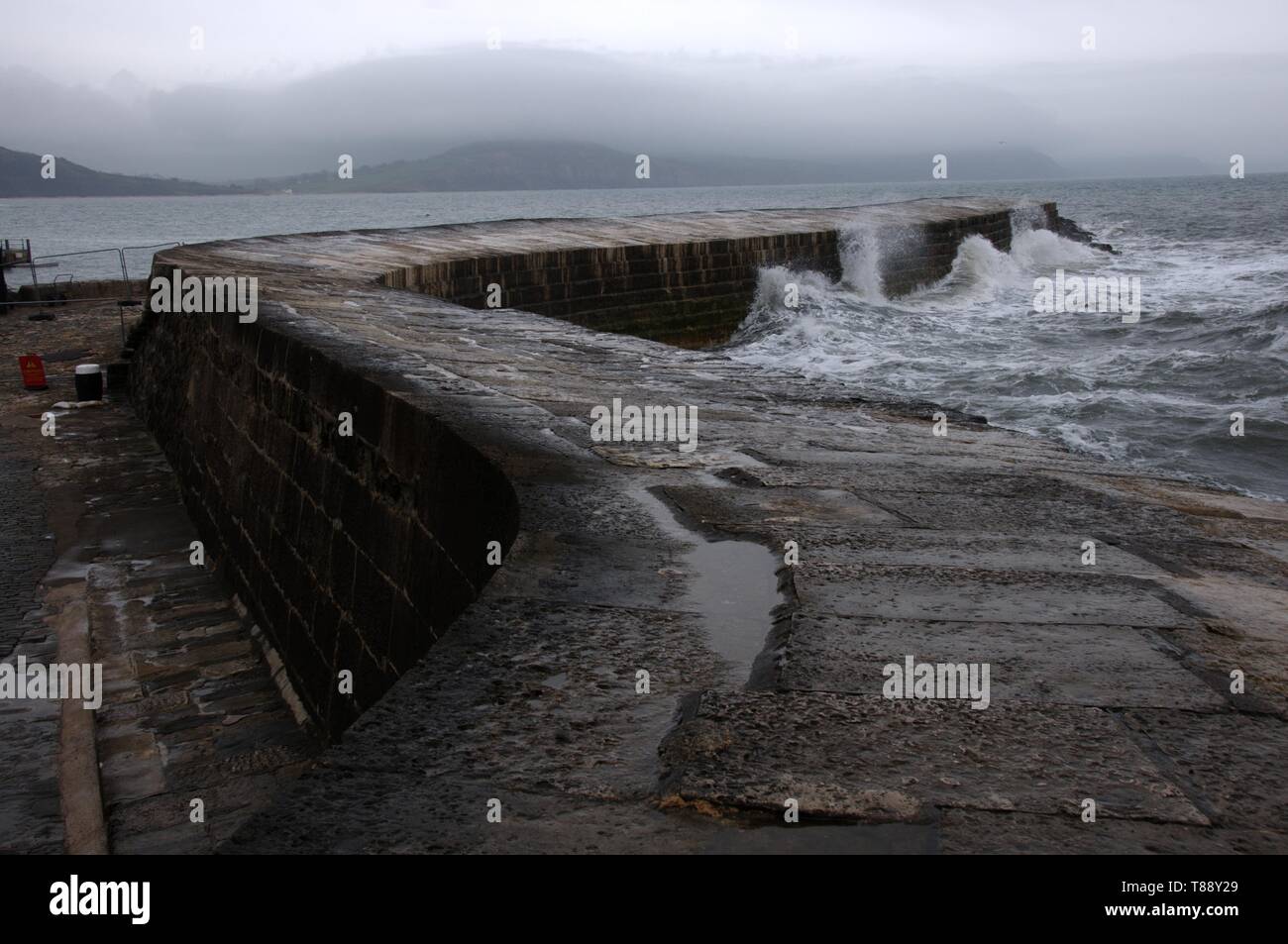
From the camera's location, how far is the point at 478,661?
2.65 meters

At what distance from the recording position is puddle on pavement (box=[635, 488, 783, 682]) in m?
2.83

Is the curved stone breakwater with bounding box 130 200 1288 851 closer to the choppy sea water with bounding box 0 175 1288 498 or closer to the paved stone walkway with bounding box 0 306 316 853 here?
the paved stone walkway with bounding box 0 306 316 853

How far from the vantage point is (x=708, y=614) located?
3.01 m

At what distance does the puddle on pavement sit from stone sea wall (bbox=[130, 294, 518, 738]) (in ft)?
1.91

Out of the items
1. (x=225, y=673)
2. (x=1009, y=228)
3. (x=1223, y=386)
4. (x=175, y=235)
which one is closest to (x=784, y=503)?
(x=225, y=673)

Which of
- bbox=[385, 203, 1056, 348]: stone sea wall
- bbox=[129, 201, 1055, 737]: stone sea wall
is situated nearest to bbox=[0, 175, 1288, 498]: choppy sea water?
bbox=[385, 203, 1056, 348]: stone sea wall

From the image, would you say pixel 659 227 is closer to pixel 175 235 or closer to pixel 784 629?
pixel 784 629

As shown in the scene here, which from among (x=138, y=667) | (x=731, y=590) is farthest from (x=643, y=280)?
(x=731, y=590)

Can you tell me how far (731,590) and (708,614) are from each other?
19cm

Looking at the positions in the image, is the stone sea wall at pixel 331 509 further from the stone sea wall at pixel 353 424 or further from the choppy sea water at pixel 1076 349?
the choppy sea water at pixel 1076 349

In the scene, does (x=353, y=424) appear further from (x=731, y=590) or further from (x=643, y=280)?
(x=643, y=280)

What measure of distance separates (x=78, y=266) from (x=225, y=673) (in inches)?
1768

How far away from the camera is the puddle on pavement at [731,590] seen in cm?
283

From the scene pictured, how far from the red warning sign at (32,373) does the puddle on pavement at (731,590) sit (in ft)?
35.7
